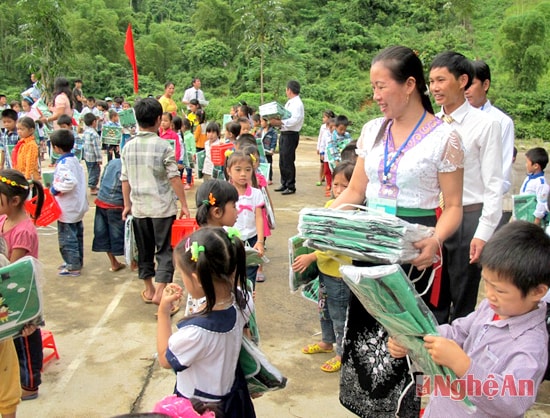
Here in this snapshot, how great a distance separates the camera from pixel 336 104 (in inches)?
922

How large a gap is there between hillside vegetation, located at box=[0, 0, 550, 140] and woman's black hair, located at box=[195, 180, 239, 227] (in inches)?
536

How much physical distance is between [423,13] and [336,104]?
31.9 ft

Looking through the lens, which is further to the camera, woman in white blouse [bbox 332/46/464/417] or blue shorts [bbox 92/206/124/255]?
blue shorts [bbox 92/206/124/255]

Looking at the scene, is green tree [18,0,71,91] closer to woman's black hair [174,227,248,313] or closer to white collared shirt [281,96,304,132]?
white collared shirt [281,96,304,132]

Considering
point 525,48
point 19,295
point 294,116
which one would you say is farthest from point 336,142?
point 525,48

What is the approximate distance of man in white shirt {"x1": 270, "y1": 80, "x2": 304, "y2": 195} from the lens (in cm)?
948

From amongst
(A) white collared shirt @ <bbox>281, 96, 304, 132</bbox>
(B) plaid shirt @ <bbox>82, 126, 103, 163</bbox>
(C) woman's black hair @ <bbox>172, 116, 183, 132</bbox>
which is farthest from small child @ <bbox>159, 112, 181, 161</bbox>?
(A) white collared shirt @ <bbox>281, 96, 304, 132</bbox>

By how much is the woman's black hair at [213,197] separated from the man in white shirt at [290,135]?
5.92 m

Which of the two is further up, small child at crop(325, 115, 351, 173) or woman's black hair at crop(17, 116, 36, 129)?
woman's black hair at crop(17, 116, 36, 129)

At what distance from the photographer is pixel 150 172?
475 centimetres

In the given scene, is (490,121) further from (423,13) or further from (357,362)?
(423,13)

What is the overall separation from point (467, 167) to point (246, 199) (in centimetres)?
200

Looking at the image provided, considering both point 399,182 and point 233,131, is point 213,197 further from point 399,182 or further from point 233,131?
point 233,131

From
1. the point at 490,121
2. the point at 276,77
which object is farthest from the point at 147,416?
the point at 276,77
